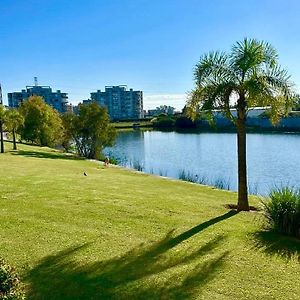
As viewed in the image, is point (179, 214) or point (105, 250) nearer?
point (105, 250)

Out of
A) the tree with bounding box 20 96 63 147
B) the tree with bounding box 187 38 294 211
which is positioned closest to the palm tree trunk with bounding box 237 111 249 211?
the tree with bounding box 187 38 294 211

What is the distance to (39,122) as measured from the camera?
45.8 m

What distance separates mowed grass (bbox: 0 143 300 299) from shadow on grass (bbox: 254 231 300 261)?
0.9 inches

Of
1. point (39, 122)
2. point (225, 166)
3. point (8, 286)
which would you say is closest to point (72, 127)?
point (39, 122)

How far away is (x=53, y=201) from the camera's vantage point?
11.1m

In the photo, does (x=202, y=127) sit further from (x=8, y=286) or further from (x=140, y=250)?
(x=8, y=286)

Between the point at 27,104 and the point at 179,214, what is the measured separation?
1630 inches

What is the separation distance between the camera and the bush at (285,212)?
868cm

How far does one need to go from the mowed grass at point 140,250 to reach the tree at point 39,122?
35776mm

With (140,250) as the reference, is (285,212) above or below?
above

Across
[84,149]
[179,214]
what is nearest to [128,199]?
[179,214]

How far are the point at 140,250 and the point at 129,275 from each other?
3.82ft

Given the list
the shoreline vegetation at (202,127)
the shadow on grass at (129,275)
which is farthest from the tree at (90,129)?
the shadow on grass at (129,275)

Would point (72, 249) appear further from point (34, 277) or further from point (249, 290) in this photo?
point (249, 290)
